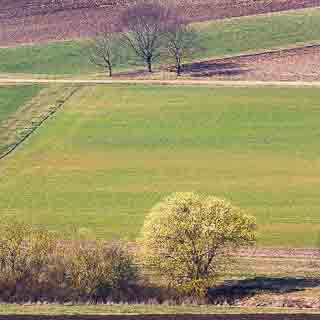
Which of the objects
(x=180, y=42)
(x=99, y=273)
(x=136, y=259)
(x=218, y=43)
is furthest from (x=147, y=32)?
(x=99, y=273)

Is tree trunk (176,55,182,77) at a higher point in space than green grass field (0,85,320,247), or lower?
lower

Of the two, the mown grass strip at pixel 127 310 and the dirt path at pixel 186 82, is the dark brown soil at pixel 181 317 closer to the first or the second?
the mown grass strip at pixel 127 310

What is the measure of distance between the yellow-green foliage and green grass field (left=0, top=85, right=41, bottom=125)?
126ft

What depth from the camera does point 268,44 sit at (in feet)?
382

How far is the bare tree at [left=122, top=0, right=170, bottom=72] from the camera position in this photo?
11069 cm

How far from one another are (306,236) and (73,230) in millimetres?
10555

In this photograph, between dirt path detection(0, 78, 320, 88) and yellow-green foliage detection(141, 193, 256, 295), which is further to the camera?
dirt path detection(0, 78, 320, 88)

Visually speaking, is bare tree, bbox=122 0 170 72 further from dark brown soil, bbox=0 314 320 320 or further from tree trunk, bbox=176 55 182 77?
dark brown soil, bbox=0 314 320 320

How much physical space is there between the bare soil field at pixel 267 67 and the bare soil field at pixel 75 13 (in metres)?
18.6

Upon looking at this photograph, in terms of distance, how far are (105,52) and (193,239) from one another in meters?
68.5

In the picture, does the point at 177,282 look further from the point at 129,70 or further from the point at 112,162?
the point at 129,70

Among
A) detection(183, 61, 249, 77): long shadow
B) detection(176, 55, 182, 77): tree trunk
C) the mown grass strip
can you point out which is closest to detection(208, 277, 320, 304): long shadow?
the mown grass strip

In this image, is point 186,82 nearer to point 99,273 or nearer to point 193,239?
point 193,239

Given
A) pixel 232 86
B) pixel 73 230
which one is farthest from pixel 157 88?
pixel 73 230
